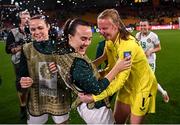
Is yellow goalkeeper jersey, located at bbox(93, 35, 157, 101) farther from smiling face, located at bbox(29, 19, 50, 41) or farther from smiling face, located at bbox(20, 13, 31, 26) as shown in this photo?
smiling face, located at bbox(20, 13, 31, 26)

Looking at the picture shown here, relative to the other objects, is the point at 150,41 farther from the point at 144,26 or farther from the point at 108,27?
the point at 108,27

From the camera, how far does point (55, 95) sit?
13.5 feet

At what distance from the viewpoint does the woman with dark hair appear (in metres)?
3.39

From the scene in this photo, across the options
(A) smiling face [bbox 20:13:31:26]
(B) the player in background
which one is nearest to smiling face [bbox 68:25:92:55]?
(A) smiling face [bbox 20:13:31:26]

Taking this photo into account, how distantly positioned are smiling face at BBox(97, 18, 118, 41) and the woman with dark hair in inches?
14.8

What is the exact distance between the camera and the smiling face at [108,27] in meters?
4.11

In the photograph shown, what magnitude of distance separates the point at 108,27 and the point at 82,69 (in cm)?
91

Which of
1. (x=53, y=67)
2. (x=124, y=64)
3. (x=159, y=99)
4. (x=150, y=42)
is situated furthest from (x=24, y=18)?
(x=159, y=99)

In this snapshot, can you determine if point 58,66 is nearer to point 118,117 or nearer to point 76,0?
point 118,117

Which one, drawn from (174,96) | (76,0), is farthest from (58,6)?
(174,96)

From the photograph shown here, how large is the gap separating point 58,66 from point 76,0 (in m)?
63.9

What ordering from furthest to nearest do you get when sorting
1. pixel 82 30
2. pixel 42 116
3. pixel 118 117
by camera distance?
1. pixel 118 117
2. pixel 42 116
3. pixel 82 30

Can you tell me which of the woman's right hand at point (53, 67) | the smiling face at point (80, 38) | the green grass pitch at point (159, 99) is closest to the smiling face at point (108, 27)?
the smiling face at point (80, 38)

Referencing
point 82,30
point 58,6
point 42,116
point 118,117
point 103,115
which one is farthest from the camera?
point 58,6
